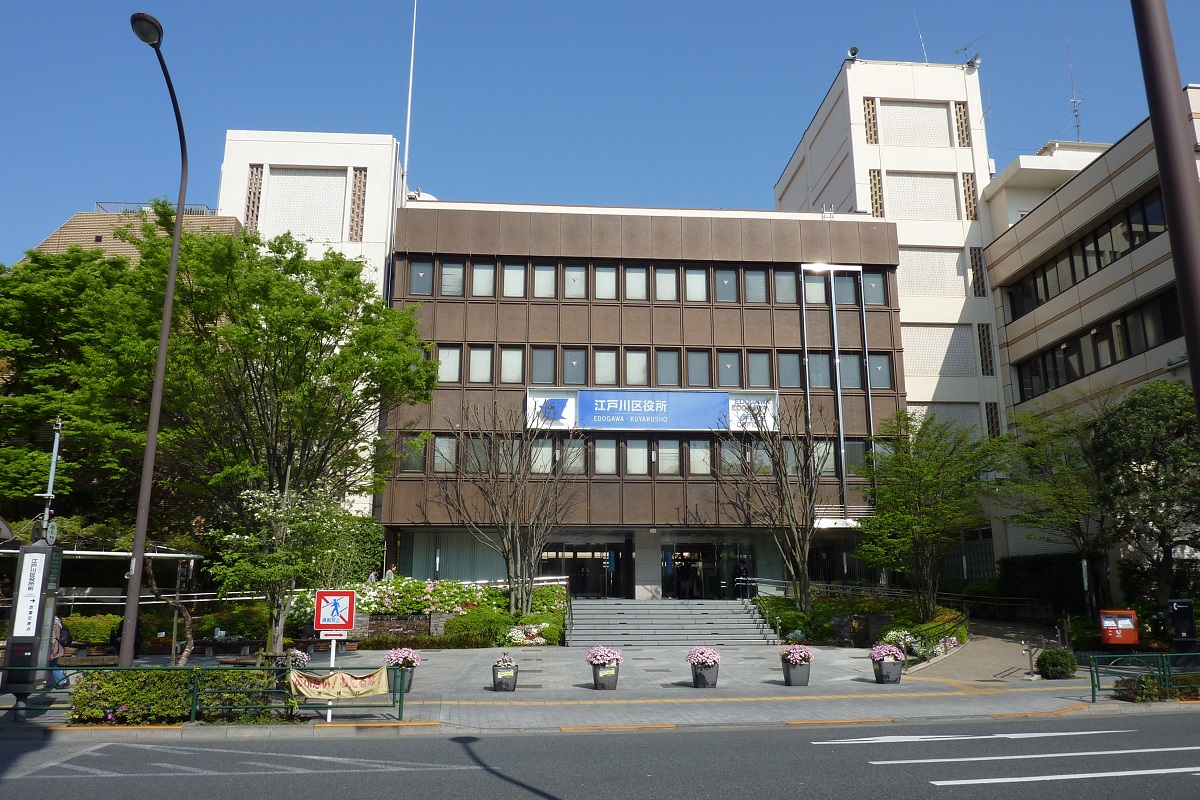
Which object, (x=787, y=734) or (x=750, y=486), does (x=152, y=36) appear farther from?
(x=750, y=486)

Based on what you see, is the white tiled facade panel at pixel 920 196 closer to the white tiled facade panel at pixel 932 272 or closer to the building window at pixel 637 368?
the white tiled facade panel at pixel 932 272

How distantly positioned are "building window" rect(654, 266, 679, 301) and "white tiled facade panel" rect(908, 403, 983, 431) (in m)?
12.6

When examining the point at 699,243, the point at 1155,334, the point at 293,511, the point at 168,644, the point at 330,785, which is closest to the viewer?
the point at 330,785

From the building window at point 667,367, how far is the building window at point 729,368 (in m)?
1.84

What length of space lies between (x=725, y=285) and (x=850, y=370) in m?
6.73

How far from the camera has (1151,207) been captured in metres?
30.9

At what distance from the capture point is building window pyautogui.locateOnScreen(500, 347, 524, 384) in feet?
119

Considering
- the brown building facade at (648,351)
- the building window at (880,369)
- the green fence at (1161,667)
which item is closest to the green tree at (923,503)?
the brown building facade at (648,351)

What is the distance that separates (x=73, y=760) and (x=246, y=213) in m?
31.3

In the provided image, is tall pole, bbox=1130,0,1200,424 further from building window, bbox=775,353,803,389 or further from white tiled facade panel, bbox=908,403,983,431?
white tiled facade panel, bbox=908,403,983,431

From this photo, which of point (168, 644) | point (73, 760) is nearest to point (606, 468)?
point (168, 644)

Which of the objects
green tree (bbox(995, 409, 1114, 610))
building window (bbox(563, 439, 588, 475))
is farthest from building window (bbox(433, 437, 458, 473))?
green tree (bbox(995, 409, 1114, 610))

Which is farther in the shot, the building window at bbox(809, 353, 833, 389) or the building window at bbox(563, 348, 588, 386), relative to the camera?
the building window at bbox(809, 353, 833, 389)

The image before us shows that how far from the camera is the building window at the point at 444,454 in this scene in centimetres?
3503
